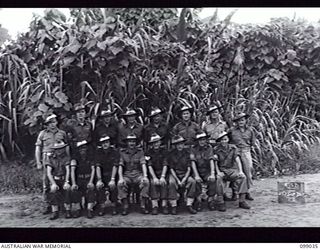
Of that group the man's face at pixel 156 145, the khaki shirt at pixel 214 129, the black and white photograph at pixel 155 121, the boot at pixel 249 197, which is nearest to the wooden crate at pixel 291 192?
the black and white photograph at pixel 155 121

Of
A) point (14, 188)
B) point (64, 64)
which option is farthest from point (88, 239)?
point (64, 64)

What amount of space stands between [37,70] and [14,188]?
0.93 meters

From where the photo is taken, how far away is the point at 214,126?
375 centimetres

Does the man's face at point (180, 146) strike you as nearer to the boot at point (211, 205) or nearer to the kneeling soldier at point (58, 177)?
the boot at point (211, 205)

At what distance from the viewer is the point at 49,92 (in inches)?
149

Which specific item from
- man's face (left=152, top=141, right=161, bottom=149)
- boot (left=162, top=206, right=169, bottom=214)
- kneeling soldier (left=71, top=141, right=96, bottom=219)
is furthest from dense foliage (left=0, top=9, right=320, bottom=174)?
boot (left=162, top=206, right=169, bottom=214)

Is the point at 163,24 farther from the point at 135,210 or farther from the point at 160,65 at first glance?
the point at 135,210

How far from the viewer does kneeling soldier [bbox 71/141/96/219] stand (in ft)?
12.0

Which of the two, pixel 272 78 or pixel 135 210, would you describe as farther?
pixel 272 78

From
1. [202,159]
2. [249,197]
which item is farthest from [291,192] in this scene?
[202,159]

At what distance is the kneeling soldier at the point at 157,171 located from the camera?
12.0 ft

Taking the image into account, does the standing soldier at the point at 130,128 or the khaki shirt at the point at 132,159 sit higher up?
the standing soldier at the point at 130,128

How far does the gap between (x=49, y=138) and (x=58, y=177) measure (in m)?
0.30

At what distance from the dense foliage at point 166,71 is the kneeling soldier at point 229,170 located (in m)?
0.18
